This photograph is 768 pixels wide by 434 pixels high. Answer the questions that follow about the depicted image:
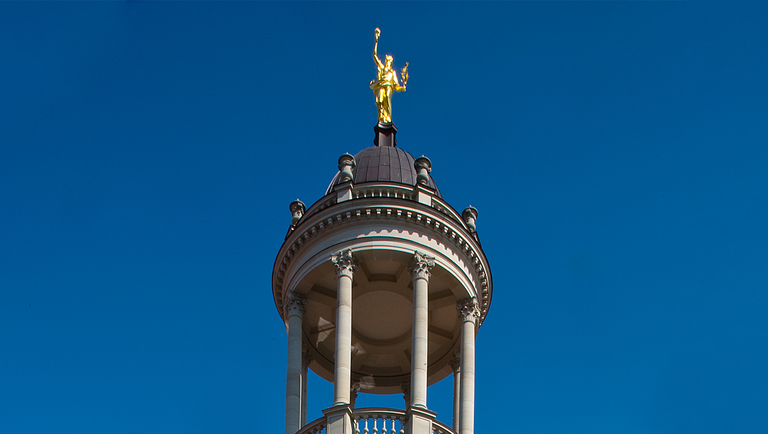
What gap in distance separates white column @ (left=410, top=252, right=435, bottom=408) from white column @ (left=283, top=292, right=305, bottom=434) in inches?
148

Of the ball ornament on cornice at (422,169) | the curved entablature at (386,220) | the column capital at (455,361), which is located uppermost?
the ball ornament on cornice at (422,169)

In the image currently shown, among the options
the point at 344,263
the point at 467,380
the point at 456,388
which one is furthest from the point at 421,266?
the point at 456,388

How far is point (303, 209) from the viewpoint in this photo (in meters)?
43.7

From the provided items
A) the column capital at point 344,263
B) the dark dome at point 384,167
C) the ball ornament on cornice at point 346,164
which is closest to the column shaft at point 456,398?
the column capital at point 344,263

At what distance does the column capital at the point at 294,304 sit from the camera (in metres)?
41.4

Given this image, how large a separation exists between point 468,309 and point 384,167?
5.92 m

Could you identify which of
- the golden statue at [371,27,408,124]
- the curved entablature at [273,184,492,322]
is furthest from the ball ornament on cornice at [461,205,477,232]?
the golden statue at [371,27,408,124]

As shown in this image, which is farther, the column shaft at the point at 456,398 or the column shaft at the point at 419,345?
the column shaft at the point at 456,398

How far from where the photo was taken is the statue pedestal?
47.9 meters

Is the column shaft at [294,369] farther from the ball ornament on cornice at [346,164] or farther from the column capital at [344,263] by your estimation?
the ball ornament on cornice at [346,164]

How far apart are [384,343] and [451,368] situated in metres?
2.74

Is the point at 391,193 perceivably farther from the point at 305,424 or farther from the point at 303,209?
the point at 305,424

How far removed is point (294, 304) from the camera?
1634 inches

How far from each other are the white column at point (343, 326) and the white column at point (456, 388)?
403cm
